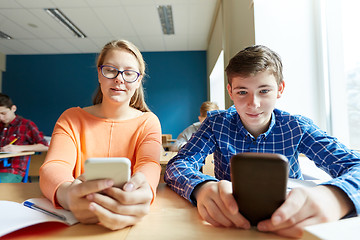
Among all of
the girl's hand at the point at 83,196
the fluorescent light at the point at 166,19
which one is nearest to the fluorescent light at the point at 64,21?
the fluorescent light at the point at 166,19

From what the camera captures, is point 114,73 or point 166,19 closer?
point 114,73

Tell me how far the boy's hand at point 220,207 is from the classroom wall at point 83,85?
5634 millimetres

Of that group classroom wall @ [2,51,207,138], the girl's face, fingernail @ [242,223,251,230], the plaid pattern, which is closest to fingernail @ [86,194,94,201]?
fingernail @ [242,223,251,230]

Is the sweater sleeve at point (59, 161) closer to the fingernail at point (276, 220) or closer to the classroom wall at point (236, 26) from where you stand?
the fingernail at point (276, 220)

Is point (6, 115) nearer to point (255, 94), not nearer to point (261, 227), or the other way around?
point (255, 94)

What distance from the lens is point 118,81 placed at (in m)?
0.90

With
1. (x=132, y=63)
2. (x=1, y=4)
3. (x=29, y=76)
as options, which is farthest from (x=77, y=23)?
(x=132, y=63)

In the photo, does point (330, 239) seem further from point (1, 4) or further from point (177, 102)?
point (177, 102)

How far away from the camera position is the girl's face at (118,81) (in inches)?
35.9

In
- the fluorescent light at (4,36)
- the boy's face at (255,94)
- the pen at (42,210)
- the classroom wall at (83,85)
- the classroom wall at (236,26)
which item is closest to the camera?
the pen at (42,210)

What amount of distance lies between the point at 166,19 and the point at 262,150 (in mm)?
4125

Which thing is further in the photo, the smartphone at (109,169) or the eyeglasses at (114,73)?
the eyeglasses at (114,73)

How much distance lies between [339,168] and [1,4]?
5.03 metres

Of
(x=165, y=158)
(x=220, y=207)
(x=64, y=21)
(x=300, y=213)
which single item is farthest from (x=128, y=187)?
(x=64, y=21)
